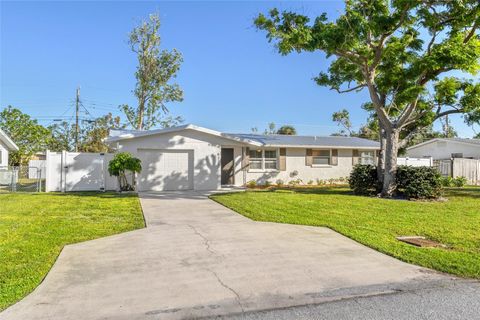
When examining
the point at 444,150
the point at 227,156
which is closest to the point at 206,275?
the point at 227,156

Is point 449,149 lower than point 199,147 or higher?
higher

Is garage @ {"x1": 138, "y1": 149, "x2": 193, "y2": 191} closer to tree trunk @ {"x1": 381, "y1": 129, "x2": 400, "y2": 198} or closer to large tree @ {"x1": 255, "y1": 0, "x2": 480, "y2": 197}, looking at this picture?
large tree @ {"x1": 255, "y1": 0, "x2": 480, "y2": 197}

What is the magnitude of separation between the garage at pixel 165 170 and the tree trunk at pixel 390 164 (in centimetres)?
909

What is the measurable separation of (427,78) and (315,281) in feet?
42.0

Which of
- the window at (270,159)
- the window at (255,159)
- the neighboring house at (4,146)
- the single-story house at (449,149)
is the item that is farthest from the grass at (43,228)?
the single-story house at (449,149)

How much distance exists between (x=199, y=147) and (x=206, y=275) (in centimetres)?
1275

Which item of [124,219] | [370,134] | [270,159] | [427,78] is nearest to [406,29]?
[427,78]

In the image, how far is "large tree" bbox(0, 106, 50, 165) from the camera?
32.4 metres

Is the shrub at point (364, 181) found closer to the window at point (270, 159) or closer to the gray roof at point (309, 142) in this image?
the gray roof at point (309, 142)

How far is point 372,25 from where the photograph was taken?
488 inches

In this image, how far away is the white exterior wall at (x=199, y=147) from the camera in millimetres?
16516

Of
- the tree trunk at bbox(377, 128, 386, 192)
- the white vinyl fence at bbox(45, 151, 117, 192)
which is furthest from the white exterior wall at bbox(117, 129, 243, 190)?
the tree trunk at bbox(377, 128, 386, 192)

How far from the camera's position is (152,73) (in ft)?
88.9

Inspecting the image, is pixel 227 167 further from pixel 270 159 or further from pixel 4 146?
pixel 4 146
